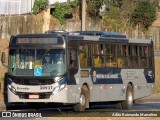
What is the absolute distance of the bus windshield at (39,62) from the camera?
1016 inches

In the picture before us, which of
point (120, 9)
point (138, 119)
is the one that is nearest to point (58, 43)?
point (138, 119)

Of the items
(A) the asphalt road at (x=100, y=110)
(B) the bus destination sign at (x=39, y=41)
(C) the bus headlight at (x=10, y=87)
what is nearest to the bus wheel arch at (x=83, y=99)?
(A) the asphalt road at (x=100, y=110)

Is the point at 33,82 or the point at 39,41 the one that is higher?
the point at 39,41

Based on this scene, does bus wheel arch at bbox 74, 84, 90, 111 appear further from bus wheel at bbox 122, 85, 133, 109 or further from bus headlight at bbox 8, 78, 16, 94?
bus wheel at bbox 122, 85, 133, 109

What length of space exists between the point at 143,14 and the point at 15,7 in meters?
14.3

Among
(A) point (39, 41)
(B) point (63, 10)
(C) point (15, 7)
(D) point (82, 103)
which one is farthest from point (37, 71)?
(B) point (63, 10)

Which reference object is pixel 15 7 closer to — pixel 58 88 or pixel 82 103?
pixel 82 103

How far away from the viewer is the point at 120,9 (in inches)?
2416

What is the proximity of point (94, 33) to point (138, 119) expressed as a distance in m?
8.98

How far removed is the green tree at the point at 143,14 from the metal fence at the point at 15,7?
1241cm

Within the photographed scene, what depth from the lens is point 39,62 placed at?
25906mm

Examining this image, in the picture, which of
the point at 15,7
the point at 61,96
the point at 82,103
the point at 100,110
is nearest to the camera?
the point at 61,96

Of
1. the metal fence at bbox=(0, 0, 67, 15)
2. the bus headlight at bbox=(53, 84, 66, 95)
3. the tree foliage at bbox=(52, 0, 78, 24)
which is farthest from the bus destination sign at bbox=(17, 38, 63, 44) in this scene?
the tree foliage at bbox=(52, 0, 78, 24)

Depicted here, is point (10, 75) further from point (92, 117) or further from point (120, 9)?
point (120, 9)
